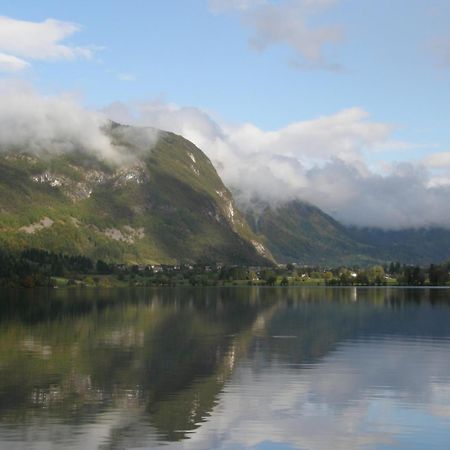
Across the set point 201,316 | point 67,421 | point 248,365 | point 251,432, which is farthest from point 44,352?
point 201,316

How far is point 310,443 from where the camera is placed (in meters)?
38.9

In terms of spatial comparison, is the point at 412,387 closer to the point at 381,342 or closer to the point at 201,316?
the point at 381,342

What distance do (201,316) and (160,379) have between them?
81.6 metres

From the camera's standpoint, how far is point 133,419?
43.6m

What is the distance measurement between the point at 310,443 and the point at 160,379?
2189cm

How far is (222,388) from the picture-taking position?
55.2m

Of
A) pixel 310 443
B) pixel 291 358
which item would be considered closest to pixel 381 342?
pixel 291 358

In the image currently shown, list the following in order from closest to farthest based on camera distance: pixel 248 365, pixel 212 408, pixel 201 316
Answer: pixel 212 408 → pixel 248 365 → pixel 201 316

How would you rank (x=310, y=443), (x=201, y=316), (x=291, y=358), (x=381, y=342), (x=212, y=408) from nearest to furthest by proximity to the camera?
1. (x=310, y=443)
2. (x=212, y=408)
3. (x=291, y=358)
4. (x=381, y=342)
5. (x=201, y=316)

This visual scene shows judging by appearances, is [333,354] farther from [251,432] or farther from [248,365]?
[251,432]

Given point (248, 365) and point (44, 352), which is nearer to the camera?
point (248, 365)

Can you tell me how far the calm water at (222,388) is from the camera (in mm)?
40125

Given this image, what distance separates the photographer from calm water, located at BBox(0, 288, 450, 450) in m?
40.1

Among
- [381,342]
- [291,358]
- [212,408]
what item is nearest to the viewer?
[212,408]
